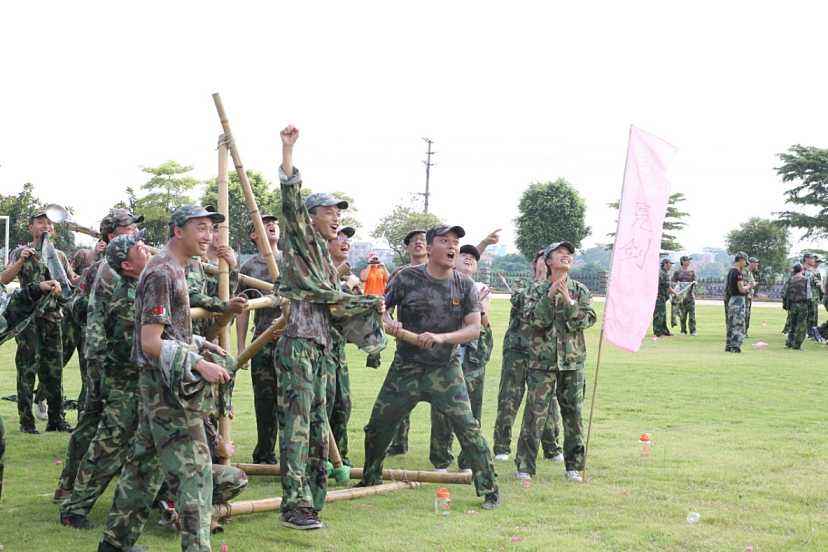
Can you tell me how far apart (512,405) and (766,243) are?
5973 centimetres

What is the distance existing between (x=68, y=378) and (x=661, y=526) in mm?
11859

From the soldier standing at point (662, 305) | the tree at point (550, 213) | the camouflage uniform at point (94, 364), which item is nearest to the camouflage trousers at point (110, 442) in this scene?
the camouflage uniform at point (94, 364)

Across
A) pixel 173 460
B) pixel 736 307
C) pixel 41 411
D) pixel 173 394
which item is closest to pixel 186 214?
pixel 173 394

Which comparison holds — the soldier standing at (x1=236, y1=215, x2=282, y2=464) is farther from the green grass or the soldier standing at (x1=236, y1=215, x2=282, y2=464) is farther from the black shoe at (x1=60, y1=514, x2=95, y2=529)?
the black shoe at (x1=60, y1=514, x2=95, y2=529)

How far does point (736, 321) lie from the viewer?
22656mm

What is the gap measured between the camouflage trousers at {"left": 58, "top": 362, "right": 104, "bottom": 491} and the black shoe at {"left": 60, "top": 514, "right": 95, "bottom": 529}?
54 cm

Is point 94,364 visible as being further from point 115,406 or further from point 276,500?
point 276,500

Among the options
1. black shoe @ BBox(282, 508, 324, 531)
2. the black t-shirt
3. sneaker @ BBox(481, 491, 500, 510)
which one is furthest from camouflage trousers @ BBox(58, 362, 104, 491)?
the black t-shirt

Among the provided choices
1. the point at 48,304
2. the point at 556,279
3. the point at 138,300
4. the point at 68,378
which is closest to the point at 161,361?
the point at 138,300

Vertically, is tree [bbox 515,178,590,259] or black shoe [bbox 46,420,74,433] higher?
tree [bbox 515,178,590,259]

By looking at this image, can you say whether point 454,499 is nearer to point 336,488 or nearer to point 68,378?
point 336,488

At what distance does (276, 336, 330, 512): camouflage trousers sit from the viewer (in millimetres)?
7020

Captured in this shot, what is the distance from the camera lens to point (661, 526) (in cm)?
729

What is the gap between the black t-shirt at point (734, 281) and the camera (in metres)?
23.0
